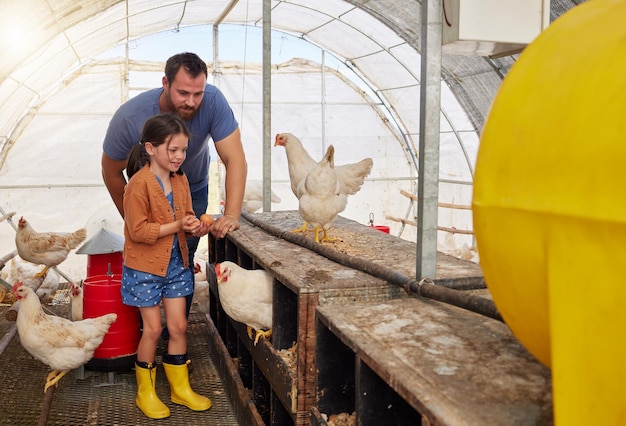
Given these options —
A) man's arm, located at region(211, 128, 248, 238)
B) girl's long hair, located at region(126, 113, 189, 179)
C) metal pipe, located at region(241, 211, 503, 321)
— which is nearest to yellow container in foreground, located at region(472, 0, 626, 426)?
metal pipe, located at region(241, 211, 503, 321)

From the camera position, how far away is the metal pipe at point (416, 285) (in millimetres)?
1713

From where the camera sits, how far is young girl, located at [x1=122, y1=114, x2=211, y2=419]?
278 cm

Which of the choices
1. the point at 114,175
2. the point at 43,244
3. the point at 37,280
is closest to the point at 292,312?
the point at 114,175

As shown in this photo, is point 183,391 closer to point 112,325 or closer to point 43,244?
point 112,325

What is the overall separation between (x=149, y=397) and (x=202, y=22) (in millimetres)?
8625

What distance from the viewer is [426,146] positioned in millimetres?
2180

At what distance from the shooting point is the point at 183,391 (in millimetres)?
3020

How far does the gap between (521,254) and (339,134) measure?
10.5 meters

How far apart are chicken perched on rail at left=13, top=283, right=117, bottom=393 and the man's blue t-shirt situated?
95cm

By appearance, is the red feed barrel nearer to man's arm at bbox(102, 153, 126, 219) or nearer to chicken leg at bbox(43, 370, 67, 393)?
chicken leg at bbox(43, 370, 67, 393)

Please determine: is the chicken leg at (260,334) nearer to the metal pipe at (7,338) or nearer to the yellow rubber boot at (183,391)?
the yellow rubber boot at (183,391)

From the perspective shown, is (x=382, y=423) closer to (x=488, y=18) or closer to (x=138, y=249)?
(x=488, y=18)

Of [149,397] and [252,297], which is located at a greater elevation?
[252,297]

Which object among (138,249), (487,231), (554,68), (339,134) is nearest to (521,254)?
(487,231)
